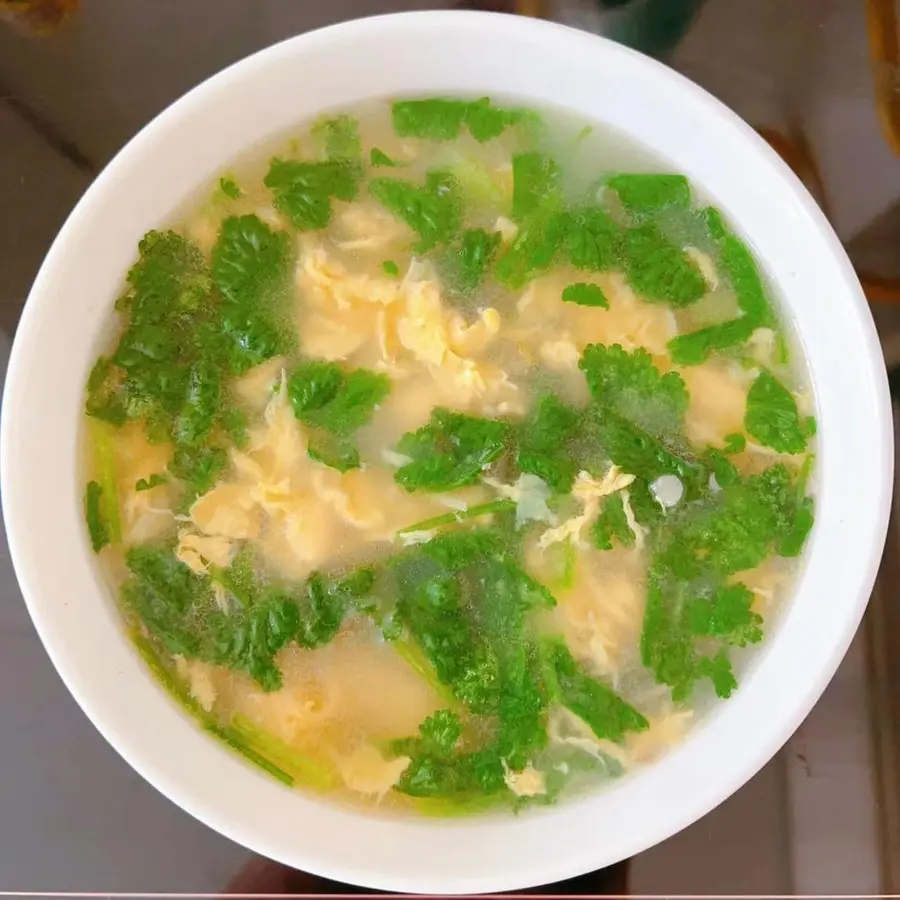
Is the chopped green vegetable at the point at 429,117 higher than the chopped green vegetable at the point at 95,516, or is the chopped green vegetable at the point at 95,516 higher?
the chopped green vegetable at the point at 429,117

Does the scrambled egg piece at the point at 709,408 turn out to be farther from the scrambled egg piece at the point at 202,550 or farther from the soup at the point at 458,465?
the scrambled egg piece at the point at 202,550

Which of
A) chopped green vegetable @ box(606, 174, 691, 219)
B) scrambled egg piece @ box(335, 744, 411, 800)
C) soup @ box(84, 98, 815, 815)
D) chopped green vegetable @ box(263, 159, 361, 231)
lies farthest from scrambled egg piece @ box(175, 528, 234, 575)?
chopped green vegetable @ box(606, 174, 691, 219)

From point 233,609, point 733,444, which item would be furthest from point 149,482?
point 733,444

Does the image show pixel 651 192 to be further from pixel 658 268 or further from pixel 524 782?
pixel 524 782

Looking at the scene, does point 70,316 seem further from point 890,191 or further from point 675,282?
point 890,191

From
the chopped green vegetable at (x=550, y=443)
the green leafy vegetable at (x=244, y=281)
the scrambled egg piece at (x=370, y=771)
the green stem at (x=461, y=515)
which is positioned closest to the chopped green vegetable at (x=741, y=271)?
the chopped green vegetable at (x=550, y=443)

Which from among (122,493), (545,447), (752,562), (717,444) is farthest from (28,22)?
(752,562)
